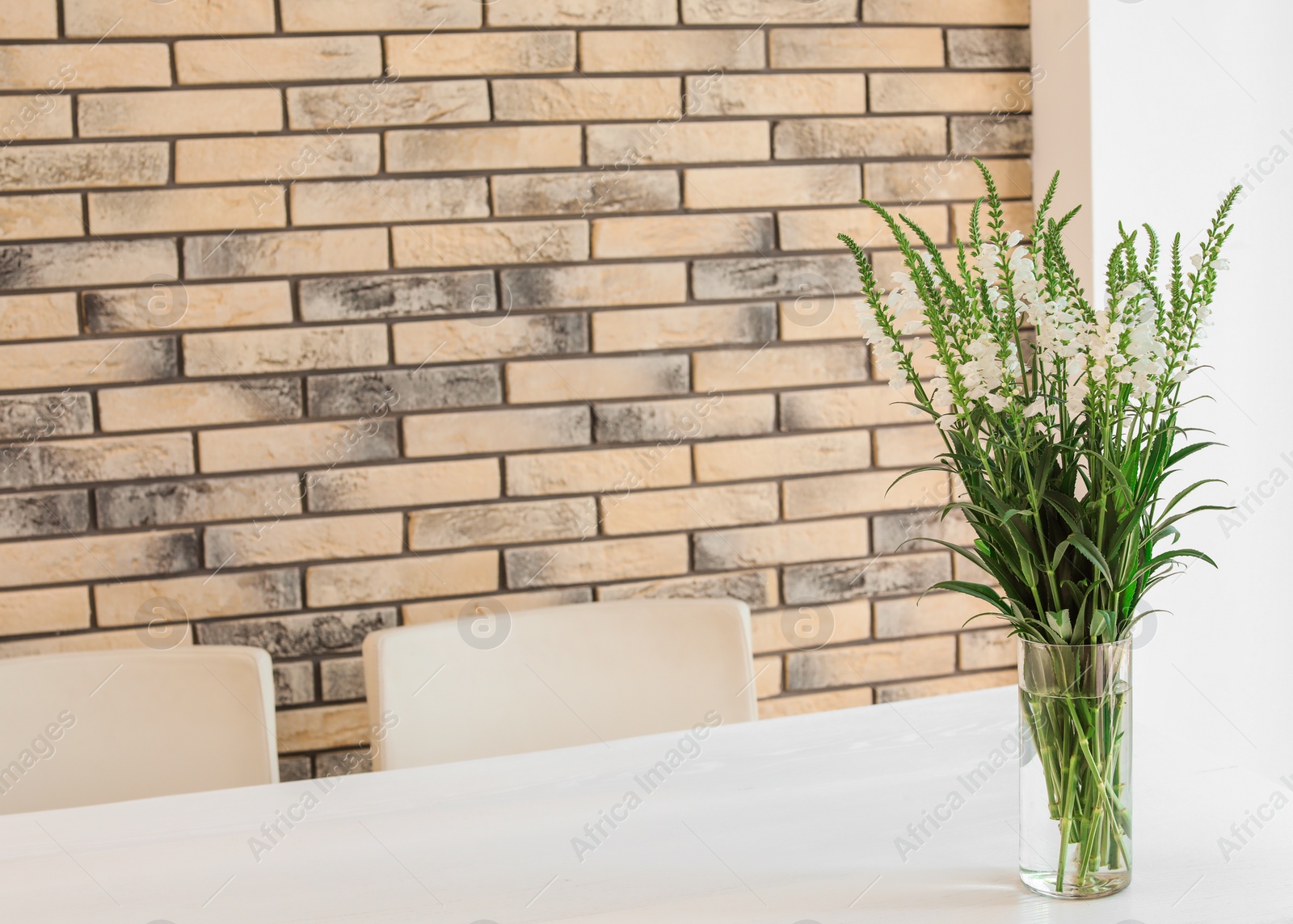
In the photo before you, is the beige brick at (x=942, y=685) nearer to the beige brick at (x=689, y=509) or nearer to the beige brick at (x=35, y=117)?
the beige brick at (x=689, y=509)

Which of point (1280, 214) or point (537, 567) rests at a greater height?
point (1280, 214)

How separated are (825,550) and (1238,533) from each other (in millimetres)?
809

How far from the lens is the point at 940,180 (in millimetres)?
2154

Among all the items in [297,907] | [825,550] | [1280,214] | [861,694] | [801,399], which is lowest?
[861,694]

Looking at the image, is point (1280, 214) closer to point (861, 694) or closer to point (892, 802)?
point (861, 694)

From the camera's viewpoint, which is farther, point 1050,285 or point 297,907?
point 297,907

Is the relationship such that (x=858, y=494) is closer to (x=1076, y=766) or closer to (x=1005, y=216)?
(x=1005, y=216)

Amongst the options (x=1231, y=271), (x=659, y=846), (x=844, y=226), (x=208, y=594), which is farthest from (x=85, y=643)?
(x=1231, y=271)

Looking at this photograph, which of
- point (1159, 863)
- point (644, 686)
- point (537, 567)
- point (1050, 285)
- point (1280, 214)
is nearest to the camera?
point (1050, 285)

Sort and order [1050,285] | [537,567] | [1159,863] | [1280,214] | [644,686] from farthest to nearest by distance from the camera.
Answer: [1280,214]
[537,567]
[644,686]
[1159,863]
[1050,285]

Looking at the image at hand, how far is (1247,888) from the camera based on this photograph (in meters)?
1.04

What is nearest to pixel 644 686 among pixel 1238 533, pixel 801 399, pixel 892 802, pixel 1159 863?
pixel 892 802

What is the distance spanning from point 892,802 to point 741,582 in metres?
0.88

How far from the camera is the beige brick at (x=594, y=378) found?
200cm
